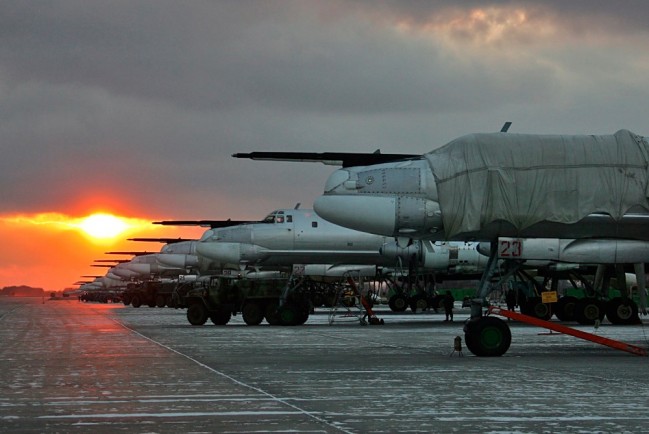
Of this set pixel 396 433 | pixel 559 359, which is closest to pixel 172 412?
pixel 396 433

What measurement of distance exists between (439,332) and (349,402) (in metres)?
22.2

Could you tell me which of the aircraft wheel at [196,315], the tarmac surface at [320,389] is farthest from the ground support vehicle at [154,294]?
the tarmac surface at [320,389]

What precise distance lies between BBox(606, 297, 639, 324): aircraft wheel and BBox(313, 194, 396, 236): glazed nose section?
64.2 ft

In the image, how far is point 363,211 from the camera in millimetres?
22219

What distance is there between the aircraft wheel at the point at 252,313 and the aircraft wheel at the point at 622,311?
45.0 ft

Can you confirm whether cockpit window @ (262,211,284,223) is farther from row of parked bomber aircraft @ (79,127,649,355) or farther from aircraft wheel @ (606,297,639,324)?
row of parked bomber aircraft @ (79,127,649,355)

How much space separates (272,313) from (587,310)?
1242 centimetres

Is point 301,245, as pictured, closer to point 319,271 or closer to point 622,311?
point 319,271

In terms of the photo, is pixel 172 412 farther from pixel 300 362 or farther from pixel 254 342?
pixel 254 342

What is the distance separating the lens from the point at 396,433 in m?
9.70

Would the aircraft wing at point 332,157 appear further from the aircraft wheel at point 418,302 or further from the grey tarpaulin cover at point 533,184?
the aircraft wheel at point 418,302

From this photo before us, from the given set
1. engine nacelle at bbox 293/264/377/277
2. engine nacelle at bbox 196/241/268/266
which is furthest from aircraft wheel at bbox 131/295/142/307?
engine nacelle at bbox 196/241/268/266

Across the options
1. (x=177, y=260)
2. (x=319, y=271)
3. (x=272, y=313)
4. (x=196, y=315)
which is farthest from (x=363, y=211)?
(x=177, y=260)

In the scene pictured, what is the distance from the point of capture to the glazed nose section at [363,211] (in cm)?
2197
